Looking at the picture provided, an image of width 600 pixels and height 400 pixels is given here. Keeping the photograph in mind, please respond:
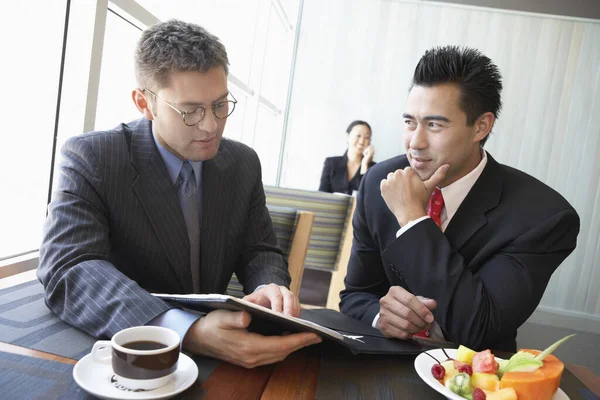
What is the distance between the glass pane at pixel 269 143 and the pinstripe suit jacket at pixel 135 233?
3302mm

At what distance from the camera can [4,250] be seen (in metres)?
1.43

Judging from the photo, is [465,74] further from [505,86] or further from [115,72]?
[505,86]

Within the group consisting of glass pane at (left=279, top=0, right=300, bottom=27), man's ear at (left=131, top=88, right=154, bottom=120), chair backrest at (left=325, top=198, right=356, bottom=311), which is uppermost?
glass pane at (left=279, top=0, right=300, bottom=27)

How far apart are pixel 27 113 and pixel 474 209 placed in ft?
4.34

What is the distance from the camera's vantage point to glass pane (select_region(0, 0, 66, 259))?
137 centimetres

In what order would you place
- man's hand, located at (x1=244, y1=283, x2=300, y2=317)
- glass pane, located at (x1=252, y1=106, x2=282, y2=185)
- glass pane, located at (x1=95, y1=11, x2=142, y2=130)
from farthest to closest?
glass pane, located at (x1=252, y1=106, x2=282, y2=185), glass pane, located at (x1=95, y1=11, x2=142, y2=130), man's hand, located at (x1=244, y1=283, x2=300, y2=317)

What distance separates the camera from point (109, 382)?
667 mm

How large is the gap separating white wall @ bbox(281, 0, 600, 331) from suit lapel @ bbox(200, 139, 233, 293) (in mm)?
3684

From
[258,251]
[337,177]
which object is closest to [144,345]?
[258,251]

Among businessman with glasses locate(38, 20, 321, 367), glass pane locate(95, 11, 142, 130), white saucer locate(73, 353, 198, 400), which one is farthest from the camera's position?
glass pane locate(95, 11, 142, 130)

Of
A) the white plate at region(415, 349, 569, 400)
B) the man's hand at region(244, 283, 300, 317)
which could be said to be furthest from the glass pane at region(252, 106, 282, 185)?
the white plate at region(415, 349, 569, 400)

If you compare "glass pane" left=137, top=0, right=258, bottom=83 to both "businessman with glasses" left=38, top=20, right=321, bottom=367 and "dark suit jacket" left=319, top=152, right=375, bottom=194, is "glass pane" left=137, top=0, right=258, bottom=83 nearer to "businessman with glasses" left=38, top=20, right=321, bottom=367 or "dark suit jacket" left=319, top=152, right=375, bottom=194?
"businessman with glasses" left=38, top=20, right=321, bottom=367

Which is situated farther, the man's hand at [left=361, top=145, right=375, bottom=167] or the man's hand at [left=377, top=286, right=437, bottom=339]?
the man's hand at [left=361, top=145, right=375, bottom=167]

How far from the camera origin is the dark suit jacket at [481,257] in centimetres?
122
